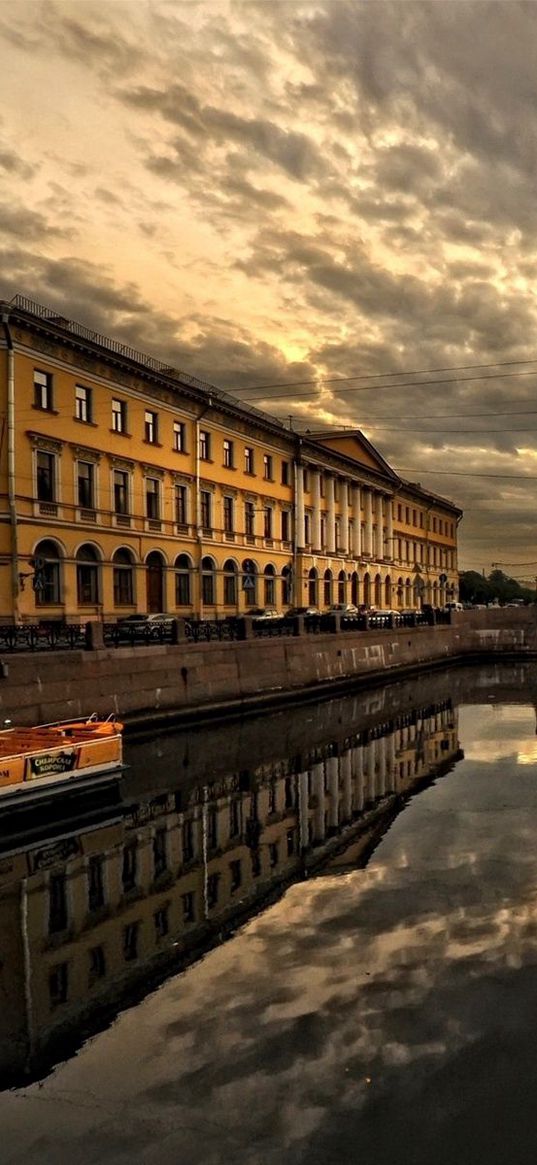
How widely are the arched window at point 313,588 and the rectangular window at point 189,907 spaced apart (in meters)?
43.4

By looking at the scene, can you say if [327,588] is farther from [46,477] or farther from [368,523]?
[46,477]

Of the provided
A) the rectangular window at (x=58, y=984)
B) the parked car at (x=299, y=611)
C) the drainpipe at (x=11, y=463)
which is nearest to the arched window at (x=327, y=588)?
the parked car at (x=299, y=611)

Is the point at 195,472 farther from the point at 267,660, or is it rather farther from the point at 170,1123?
the point at 170,1123

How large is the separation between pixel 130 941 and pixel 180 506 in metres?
31.8

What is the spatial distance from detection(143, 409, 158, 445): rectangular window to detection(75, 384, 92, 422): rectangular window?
394 centimetres

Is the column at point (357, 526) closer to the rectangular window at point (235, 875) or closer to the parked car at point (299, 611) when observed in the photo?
the parked car at point (299, 611)

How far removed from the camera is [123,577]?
3556cm

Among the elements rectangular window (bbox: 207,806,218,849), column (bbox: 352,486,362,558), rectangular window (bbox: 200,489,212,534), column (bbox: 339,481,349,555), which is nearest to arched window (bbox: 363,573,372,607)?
column (bbox: 352,486,362,558)

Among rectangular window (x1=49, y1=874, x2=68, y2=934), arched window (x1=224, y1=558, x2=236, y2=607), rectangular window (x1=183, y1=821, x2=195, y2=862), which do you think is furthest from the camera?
arched window (x1=224, y1=558, x2=236, y2=607)

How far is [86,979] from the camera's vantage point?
8.55 meters

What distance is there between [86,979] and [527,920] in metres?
5.27

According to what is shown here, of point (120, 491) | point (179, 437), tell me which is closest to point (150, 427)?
point (179, 437)

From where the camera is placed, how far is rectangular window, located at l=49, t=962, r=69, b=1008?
8.10 meters

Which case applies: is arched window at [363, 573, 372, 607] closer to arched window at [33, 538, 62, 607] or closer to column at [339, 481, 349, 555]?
column at [339, 481, 349, 555]
